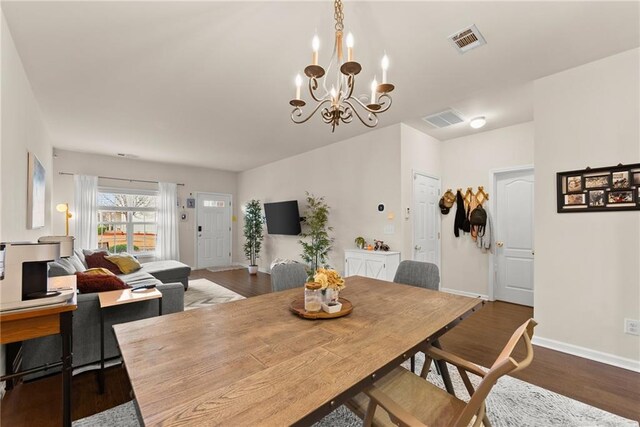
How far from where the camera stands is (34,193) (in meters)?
3.04

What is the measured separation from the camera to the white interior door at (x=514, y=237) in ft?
13.6

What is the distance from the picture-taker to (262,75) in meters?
2.79

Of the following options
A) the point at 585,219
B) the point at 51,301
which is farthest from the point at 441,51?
the point at 51,301

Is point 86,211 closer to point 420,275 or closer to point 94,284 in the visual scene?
point 94,284

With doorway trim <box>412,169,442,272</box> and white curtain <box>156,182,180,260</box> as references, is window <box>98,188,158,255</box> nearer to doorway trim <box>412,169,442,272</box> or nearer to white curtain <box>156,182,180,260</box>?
white curtain <box>156,182,180,260</box>

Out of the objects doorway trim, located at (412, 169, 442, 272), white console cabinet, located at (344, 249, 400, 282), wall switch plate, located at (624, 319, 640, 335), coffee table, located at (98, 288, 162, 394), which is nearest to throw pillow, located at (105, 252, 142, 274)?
coffee table, located at (98, 288, 162, 394)

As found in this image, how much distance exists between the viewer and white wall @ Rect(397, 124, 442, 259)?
13.4 feet

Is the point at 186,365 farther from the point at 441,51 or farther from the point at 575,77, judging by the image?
the point at 575,77

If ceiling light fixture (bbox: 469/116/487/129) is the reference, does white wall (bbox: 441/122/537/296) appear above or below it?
below

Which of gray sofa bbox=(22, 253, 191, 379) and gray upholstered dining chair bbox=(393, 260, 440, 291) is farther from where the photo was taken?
gray upholstered dining chair bbox=(393, 260, 440, 291)

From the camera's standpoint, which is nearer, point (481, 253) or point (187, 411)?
point (187, 411)

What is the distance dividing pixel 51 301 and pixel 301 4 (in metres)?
2.38

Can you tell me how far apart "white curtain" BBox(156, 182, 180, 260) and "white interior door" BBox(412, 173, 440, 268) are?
5.66 meters

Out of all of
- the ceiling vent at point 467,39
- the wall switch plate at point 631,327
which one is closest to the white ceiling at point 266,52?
the ceiling vent at point 467,39
